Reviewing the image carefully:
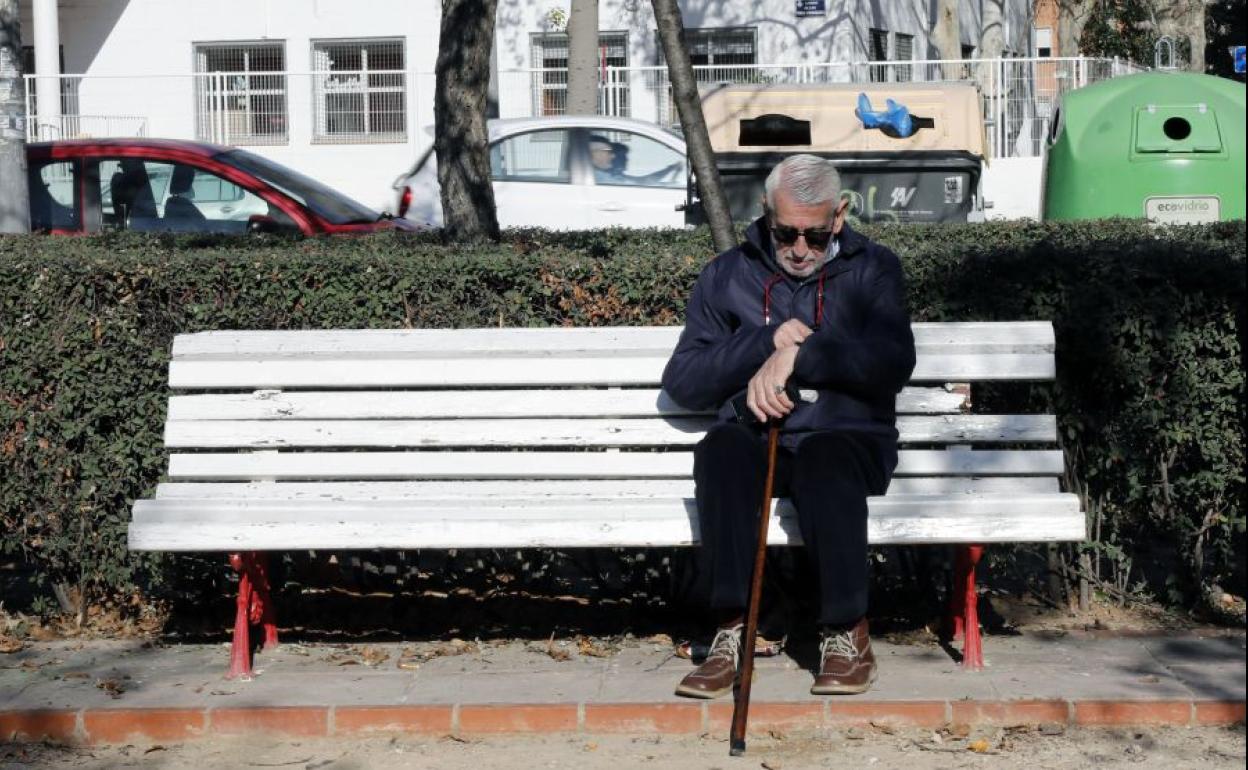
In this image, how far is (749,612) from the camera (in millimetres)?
4793

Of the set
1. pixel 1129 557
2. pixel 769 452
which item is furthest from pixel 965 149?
pixel 769 452

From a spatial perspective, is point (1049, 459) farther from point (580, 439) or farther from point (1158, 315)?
point (580, 439)

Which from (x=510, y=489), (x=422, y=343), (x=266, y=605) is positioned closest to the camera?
(x=510, y=489)

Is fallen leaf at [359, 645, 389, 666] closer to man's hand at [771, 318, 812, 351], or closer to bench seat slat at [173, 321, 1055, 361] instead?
bench seat slat at [173, 321, 1055, 361]

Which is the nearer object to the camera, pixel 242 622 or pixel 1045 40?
pixel 242 622

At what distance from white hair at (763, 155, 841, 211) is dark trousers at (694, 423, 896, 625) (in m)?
0.66

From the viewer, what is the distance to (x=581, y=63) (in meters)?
21.5

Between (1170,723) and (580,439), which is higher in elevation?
(580,439)

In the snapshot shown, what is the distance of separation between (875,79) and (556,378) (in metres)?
20.8

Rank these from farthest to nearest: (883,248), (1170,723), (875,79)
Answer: (875,79)
(883,248)
(1170,723)

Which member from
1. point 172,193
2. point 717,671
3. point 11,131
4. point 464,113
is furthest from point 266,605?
point 172,193

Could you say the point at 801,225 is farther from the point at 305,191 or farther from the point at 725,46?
the point at 725,46

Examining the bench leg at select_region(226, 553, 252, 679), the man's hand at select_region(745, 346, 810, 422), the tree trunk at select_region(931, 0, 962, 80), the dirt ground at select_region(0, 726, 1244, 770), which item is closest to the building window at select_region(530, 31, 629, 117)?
the tree trunk at select_region(931, 0, 962, 80)

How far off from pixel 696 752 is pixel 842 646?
534 mm
